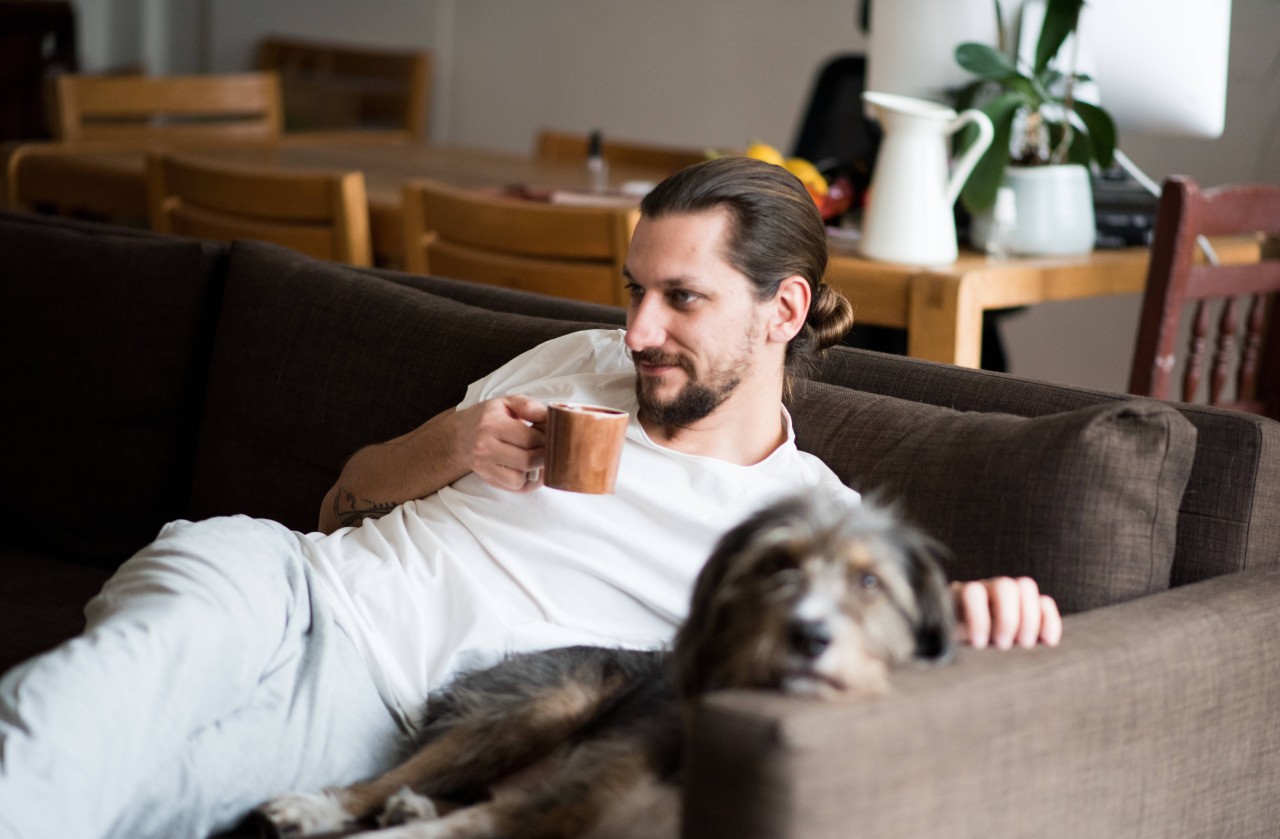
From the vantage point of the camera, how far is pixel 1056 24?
2785 millimetres

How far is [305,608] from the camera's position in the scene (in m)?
1.68

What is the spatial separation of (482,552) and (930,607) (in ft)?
2.13

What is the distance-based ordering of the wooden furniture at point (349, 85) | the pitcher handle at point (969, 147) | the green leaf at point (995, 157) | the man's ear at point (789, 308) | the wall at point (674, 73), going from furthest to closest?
the wooden furniture at point (349, 85) → the wall at point (674, 73) → the green leaf at point (995, 157) → the pitcher handle at point (969, 147) → the man's ear at point (789, 308)

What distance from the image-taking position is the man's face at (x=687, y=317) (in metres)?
1.69

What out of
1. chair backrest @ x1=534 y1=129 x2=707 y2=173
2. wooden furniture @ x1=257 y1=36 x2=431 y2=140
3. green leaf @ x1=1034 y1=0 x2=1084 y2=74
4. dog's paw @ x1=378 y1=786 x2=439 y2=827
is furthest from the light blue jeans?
wooden furniture @ x1=257 y1=36 x2=431 y2=140

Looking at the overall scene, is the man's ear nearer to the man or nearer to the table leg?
the man

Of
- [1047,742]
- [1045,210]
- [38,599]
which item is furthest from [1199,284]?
[38,599]

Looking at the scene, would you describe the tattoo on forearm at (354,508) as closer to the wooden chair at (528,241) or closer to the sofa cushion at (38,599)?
the sofa cushion at (38,599)

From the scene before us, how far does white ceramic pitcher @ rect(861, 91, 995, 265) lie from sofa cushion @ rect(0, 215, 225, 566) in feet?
4.11

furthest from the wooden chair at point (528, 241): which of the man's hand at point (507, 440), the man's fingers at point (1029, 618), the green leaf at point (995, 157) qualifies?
the man's fingers at point (1029, 618)

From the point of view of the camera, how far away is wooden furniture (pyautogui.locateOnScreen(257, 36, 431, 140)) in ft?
22.9

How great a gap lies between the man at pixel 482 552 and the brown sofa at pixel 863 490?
17 centimetres

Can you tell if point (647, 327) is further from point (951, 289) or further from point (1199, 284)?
point (1199, 284)

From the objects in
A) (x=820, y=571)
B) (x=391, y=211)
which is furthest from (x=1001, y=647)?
(x=391, y=211)
